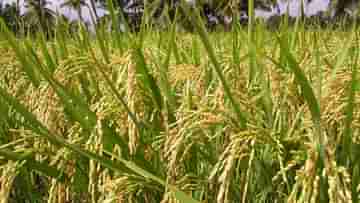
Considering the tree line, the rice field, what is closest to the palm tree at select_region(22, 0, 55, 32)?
the tree line

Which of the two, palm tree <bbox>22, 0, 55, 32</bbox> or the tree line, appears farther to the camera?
palm tree <bbox>22, 0, 55, 32</bbox>

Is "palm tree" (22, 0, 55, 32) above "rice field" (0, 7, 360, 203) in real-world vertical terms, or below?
above

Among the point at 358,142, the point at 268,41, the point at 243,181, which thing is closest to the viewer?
the point at 358,142

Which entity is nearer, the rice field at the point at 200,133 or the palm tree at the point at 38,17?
the rice field at the point at 200,133

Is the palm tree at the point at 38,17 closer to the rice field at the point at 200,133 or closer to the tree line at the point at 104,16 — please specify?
the tree line at the point at 104,16

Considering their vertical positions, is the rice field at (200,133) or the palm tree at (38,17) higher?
the palm tree at (38,17)

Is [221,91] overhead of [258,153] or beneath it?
overhead

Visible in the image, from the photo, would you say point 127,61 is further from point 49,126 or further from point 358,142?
point 358,142

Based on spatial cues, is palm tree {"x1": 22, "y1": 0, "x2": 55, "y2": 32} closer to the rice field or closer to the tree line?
the tree line

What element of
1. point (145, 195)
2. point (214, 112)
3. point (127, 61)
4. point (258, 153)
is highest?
point (127, 61)

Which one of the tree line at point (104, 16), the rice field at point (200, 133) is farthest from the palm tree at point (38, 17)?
the rice field at point (200, 133)

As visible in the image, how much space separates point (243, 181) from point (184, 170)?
0.59ft

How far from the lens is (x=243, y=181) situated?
99 centimetres

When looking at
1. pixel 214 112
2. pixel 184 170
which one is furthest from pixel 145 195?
pixel 214 112
